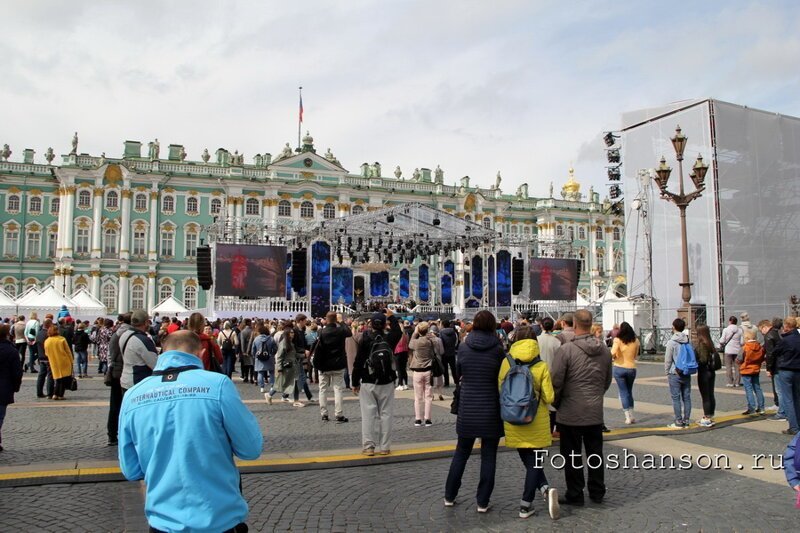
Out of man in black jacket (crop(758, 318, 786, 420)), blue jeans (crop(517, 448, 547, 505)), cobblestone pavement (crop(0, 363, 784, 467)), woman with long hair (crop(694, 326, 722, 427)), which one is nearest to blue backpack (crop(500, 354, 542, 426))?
blue jeans (crop(517, 448, 547, 505))

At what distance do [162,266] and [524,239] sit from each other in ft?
92.3

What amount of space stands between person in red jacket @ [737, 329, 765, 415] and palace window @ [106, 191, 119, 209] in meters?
47.4

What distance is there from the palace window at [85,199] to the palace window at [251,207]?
11.5 meters

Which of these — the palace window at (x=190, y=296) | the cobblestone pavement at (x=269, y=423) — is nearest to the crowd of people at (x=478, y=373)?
the cobblestone pavement at (x=269, y=423)

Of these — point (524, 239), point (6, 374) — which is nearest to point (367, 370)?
point (6, 374)

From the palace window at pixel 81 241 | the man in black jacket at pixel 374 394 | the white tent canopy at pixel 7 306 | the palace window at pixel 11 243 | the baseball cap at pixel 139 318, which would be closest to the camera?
the baseball cap at pixel 139 318

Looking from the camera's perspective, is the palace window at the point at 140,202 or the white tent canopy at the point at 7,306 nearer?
the white tent canopy at the point at 7,306

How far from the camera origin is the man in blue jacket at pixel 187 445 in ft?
9.09

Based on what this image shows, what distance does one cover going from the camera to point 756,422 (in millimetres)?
10148

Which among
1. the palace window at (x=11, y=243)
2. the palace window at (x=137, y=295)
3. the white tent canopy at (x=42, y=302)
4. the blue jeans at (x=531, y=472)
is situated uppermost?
the palace window at (x=11, y=243)

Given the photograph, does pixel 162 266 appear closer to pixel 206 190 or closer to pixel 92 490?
pixel 206 190

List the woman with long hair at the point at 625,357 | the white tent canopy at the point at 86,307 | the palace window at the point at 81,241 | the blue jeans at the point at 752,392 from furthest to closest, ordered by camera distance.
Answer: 1. the palace window at the point at 81,241
2. the white tent canopy at the point at 86,307
3. the blue jeans at the point at 752,392
4. the woman with long hair at the point at 625,357

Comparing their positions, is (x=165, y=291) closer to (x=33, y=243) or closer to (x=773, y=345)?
(x=33, y=243)

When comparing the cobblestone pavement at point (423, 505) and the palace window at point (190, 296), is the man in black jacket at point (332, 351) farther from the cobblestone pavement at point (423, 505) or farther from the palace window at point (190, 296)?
the palace window at point (190, 296)
